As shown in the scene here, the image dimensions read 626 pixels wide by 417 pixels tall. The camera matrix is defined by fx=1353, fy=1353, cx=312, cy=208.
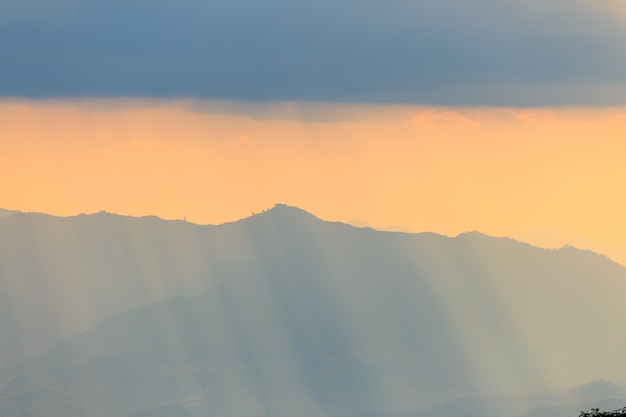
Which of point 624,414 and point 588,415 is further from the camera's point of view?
point 588,415

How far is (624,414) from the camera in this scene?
12106 centimetres

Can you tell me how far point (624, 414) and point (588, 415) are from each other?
11619mm

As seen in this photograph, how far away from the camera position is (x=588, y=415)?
132500mm
